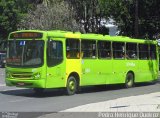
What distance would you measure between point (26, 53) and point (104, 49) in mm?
5013

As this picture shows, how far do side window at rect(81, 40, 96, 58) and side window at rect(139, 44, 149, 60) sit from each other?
4988mm

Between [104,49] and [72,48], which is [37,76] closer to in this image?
[72,48]

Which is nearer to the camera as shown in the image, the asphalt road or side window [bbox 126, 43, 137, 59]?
the asphalt road

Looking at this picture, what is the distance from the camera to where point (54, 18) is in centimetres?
4966

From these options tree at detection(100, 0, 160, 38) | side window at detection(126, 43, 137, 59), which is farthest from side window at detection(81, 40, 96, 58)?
tree at detection(100, 0, 160, 38)

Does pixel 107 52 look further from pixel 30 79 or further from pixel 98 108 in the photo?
pixel 98 108

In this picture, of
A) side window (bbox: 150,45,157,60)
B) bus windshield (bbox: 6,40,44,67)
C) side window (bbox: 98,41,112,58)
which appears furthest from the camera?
side window (bbox: 150,45,157,60)

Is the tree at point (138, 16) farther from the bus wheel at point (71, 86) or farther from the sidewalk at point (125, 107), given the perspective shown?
the sidewalk at point (125, 107)

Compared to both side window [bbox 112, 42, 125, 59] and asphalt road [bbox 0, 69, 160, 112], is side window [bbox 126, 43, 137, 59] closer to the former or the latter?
side window [bbox 112, 42, 125, 59]

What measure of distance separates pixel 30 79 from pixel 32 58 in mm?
856

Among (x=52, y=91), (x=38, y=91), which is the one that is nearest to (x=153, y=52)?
(x=52, y=91)

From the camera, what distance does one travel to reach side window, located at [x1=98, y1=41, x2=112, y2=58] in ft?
75.8

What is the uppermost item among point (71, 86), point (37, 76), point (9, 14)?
point (9, 14)

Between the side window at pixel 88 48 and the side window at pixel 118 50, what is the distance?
1.85 meters
